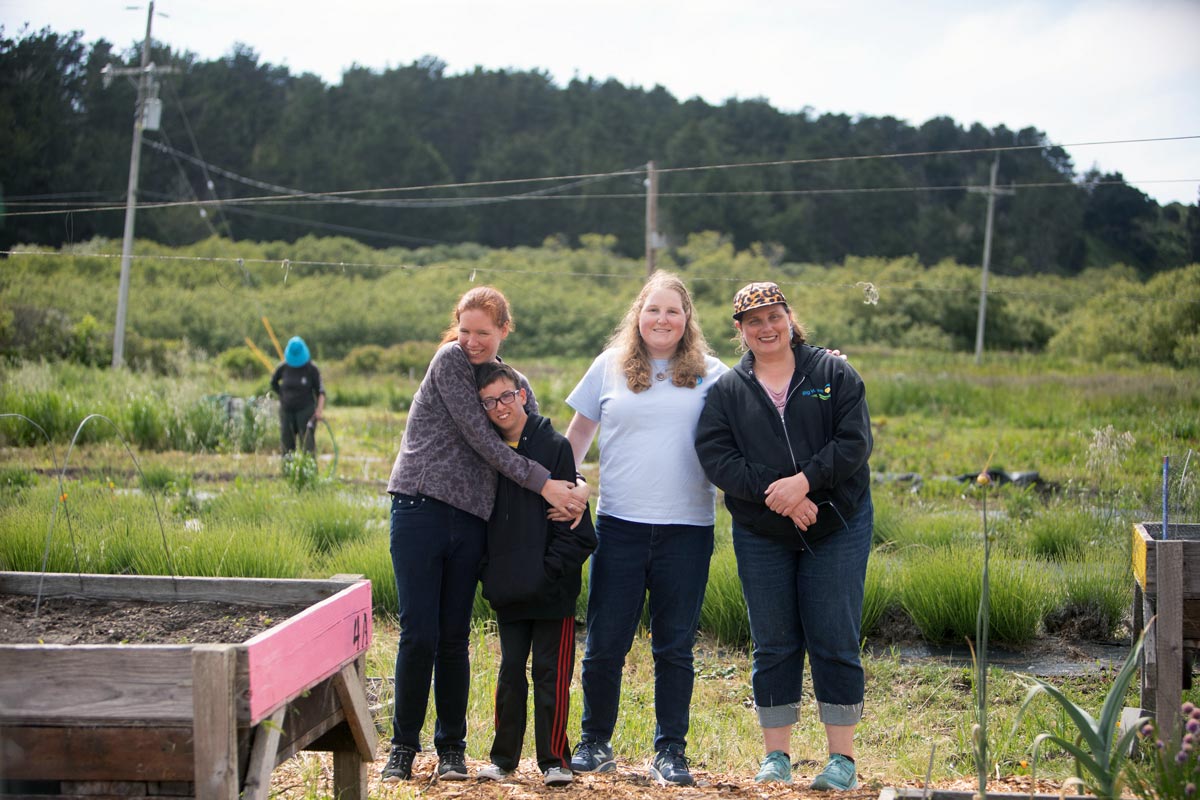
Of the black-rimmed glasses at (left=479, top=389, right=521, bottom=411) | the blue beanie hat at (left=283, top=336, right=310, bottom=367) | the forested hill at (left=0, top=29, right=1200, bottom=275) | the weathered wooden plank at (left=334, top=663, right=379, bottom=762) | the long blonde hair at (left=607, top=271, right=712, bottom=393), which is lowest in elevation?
the weathered wooden plank at (left=334, top=663, right=379, bottom=762)

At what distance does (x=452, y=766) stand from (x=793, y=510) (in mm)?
1455

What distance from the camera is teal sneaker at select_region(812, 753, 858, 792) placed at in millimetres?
3553

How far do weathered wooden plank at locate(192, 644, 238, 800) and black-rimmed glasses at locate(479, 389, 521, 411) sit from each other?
144cm

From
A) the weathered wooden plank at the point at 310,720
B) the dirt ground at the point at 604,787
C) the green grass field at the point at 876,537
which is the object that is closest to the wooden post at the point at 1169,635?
the dirt ground at the point at 604,787

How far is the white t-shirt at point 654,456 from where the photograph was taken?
3854mm

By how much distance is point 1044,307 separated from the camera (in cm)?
1933

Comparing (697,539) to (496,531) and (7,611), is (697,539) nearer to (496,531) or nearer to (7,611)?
(496,531)

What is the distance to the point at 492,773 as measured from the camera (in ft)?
12.2

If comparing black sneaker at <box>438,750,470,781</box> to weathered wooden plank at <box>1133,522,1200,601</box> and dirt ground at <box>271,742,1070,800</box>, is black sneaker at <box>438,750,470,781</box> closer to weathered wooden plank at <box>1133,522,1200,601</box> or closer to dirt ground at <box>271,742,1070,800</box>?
dirt ground at <box>271,742,1070,800</box>

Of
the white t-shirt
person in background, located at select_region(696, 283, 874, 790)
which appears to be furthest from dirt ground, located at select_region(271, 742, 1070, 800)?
the white t-shirt

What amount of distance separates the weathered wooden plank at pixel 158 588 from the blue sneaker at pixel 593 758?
A: 113 centimetres

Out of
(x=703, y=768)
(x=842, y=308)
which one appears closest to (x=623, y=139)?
(x=842, y=308)

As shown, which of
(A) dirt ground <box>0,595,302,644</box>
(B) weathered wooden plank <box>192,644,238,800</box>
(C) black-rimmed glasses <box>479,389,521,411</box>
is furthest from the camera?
(C) black-rimmed glasses <box>479,389,521,411</box>

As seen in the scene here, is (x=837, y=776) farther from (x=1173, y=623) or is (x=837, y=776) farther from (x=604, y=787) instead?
(x=1173, y=623)
